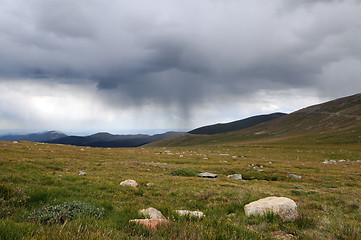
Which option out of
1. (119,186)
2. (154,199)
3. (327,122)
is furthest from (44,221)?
(327,122)

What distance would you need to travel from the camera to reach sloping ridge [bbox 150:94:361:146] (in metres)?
105

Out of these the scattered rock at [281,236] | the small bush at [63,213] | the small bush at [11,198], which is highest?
the small bush at [11,198]

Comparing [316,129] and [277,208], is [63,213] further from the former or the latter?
[316,129]

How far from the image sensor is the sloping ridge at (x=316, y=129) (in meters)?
105

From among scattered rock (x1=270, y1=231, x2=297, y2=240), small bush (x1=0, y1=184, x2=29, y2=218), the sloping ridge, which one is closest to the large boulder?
scattered rock (x1=270, y1=231, x2=297, y2=240)

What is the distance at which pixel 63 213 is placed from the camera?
707 cm

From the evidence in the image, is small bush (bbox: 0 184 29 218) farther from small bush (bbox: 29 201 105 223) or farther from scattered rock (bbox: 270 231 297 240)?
scattered rock (bbox: 270 231 297 240)

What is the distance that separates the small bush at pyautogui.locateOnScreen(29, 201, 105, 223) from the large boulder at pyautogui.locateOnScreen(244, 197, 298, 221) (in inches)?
254

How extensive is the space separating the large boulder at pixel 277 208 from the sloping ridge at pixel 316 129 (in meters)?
103

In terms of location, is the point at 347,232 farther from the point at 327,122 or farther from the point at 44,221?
the point at 327,122

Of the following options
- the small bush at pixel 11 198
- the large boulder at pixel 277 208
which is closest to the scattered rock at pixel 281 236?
the large boulder at pixel 277 208

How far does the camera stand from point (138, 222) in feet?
19.8

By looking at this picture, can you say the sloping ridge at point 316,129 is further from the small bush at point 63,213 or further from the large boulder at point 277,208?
the small bush at point 63,213

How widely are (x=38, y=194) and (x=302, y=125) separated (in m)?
185
